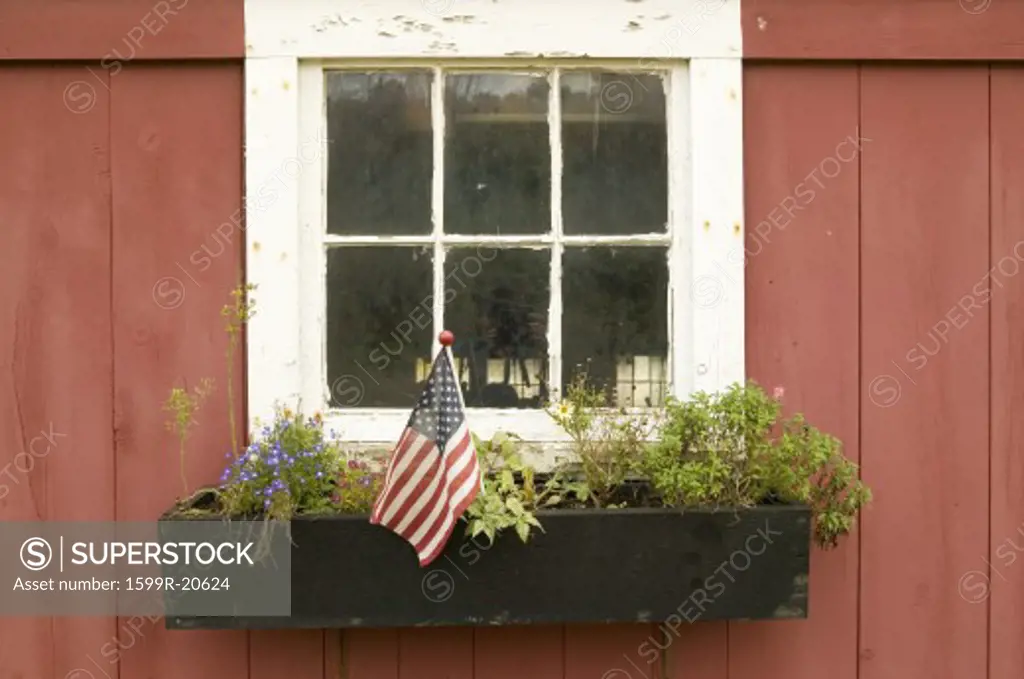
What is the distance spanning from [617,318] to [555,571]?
30.3 inches

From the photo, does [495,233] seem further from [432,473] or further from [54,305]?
[54,305]

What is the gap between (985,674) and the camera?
102 inches

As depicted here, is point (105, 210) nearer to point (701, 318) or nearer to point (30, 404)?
point (30, 404)

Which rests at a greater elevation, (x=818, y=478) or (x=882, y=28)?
(x=882, y=28)

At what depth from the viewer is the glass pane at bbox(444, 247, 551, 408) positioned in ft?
8.57

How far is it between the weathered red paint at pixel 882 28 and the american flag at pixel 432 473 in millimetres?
1335

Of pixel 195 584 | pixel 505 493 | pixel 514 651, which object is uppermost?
pixel 505 493

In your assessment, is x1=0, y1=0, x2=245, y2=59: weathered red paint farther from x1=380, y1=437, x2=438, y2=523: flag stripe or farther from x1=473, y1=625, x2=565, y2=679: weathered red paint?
x1=473, y1=625, x2=565, y2=679: weathered red paint

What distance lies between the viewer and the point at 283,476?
2283 millimetres

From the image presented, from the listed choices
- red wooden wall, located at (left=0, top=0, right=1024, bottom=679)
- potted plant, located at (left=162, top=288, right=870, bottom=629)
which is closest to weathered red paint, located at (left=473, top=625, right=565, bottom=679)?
red wooden wall, located at (left=0, top=0, right=1024, bottom=679)

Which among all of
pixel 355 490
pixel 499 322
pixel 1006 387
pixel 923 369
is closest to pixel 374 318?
pixel 499 322

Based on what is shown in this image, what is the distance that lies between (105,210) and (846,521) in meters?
2.25

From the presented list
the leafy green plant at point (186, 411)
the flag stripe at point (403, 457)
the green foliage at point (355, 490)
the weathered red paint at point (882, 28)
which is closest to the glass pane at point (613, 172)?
the weathered red paint at point (882, 28)

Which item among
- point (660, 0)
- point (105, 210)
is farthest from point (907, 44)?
point (105, 210)
